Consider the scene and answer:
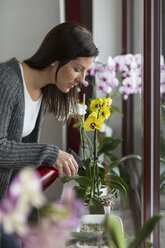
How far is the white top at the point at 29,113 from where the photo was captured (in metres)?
1.79

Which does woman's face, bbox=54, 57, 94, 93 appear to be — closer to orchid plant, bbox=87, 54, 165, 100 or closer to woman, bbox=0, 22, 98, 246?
woman, bbox=0, 22, 98, 246

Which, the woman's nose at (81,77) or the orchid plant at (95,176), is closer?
the orchid plant at (95,176)

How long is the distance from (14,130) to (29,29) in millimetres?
2257

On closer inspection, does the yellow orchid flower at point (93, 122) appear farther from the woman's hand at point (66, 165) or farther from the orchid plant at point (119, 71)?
the orchid plant at point (119, 71)

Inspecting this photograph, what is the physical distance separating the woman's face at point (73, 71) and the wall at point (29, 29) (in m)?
2.01

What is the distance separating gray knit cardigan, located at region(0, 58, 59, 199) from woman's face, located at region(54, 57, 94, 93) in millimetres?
153

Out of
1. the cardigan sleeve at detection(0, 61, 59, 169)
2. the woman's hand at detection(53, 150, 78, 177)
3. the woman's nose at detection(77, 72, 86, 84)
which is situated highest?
the woman's nose at detection(77, 72, 86, 84)

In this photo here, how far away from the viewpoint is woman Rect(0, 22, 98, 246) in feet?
5.23

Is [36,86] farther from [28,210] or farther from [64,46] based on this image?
[28,210]

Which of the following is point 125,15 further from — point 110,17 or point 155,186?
point 155,186

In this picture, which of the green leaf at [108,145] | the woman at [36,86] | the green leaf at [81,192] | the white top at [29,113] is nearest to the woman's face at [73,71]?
the woman at [36,86]

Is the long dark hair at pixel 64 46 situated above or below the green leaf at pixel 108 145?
above


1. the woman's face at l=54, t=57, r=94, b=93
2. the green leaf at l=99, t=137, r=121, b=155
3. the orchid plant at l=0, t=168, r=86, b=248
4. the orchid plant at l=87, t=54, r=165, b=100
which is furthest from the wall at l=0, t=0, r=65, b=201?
the orchid plant at l=0, t=168, r=86, b=248

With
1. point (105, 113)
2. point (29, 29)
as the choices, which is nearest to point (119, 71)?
point (29, 29)
